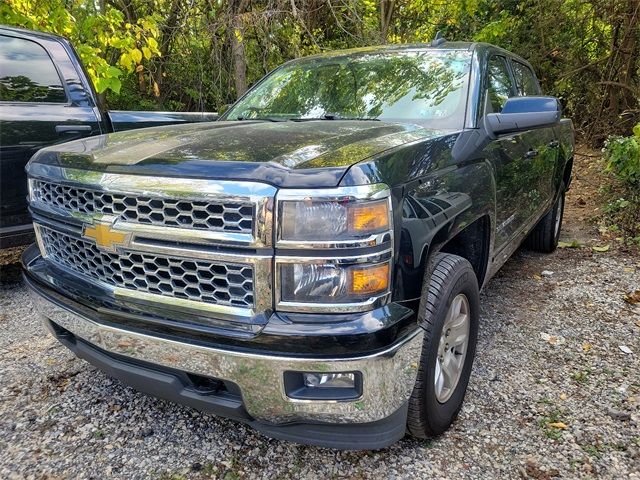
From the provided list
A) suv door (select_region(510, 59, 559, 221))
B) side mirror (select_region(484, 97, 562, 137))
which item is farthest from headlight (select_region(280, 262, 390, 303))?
suv door (select_region(510, 59, 559, 221))

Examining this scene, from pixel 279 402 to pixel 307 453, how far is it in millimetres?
596

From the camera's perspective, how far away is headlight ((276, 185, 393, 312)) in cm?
159

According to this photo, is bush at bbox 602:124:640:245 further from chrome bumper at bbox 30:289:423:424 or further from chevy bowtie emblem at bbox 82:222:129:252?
chevy bowtie emblem at bbox 82:222:129:252

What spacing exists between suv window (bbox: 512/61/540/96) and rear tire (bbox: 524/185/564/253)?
103cm

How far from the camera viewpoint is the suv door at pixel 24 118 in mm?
3637

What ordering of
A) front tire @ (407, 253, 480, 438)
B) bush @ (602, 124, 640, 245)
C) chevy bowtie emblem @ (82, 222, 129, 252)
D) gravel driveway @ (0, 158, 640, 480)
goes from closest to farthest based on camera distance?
chevy bowtie emblem @ (82, 222, 129, 252) < front tire @ (407, 253, 480, 438) < gravel driveway @ (0, 158, 640, 480) < bush @ (602, 124, 640, 245)

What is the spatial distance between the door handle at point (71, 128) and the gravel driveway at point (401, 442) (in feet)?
4.83

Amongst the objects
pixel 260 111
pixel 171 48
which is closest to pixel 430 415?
pixel 260 111

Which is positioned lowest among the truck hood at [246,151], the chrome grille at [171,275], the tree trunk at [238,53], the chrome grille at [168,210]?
the chrome grille at [171,275]

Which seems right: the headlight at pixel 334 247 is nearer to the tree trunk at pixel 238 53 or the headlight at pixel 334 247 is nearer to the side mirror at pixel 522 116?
the side mirror at pixel 522 116

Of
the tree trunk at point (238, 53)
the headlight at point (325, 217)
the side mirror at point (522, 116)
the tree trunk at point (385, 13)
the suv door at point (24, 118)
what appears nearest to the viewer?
the headlight at point (325, 217)

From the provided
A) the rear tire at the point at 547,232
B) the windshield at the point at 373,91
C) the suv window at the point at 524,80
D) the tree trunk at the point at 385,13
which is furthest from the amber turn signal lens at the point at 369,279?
the tree trunk at the point at 385,13

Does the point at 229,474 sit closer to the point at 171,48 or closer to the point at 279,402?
the point at 279,402

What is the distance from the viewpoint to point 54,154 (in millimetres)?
2191
